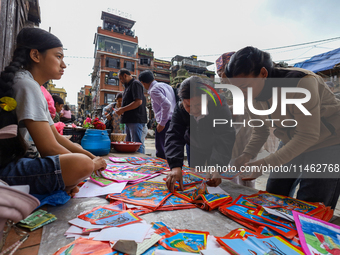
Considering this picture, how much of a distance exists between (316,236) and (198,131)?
108 centimetres

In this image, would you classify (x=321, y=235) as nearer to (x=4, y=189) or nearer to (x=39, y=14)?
(x=4, y=189)

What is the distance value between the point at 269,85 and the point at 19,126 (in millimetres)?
1384

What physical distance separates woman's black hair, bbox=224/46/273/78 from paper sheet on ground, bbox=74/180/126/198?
100cm

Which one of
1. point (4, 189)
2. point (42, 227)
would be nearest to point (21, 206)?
point (4, 189)

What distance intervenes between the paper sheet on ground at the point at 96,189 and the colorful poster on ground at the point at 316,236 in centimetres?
93

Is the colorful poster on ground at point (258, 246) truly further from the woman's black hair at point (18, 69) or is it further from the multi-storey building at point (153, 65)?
the multi-storey building at point (153, 65)

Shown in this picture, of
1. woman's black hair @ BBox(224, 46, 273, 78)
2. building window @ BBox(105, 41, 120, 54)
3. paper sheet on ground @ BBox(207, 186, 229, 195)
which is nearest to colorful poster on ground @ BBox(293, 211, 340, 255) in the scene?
paper sheet on ground @ BBox(207, 186, 229, 195)

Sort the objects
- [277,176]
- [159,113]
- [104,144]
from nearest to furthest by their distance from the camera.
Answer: [277,176] → [104,144] → [159,113]

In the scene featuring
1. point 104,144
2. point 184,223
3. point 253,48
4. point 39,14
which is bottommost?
point 184,223

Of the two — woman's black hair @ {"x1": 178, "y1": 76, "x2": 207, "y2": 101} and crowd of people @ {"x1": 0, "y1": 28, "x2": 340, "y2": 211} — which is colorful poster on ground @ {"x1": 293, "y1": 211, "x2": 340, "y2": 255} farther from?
woman's black hair @ {"x1": 178, "y1": 76, "x2": 207, "y2": 101}

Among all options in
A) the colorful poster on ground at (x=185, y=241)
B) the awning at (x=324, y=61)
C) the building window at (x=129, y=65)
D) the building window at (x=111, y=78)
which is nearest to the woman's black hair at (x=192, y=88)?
the colorful poster on ground at (x=185, y=241)

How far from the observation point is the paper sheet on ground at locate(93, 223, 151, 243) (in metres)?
0.63

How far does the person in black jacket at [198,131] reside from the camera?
1.31m

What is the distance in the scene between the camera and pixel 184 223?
812 millimetres
